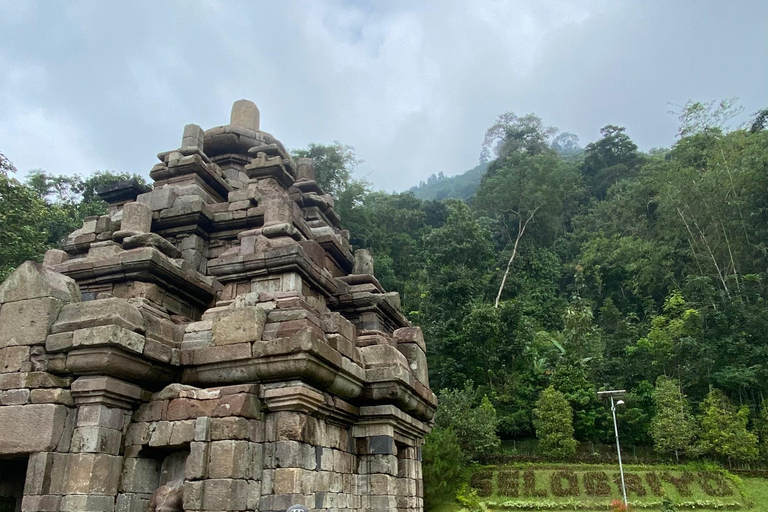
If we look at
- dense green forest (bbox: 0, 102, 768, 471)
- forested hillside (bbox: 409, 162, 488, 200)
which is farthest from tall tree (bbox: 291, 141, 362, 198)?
forested hillside (bbox: 409, 162, 488, 200)

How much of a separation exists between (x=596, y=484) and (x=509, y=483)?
3.33m

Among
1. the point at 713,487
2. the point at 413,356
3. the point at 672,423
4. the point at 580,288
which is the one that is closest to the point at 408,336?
the point at 413,356

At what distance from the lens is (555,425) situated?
25234mm

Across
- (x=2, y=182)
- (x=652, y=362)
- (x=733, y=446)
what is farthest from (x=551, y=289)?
(x=2, y=182)

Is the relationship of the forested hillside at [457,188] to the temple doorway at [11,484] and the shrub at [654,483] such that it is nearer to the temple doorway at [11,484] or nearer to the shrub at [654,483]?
the shrub at [654,483]

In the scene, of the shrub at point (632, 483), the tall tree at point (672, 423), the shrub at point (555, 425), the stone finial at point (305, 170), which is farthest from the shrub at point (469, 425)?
the stone finial at point (305, 170)

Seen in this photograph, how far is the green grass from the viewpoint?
2044 centimetres

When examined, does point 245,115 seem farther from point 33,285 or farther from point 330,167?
point 330,167

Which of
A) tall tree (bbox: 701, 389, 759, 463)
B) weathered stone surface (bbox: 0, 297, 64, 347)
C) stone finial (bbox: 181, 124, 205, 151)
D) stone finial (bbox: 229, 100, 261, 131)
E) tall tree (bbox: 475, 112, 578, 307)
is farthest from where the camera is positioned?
tall tree (bbox: 475, 112, 578, 307)

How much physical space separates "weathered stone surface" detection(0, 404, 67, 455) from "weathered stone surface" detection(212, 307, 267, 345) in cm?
159

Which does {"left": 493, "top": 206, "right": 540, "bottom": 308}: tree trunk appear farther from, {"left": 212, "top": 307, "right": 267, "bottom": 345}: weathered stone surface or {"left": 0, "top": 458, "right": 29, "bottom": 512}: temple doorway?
{"left": 0, "top": 458, "right": 29, "bottom": 512}: temple doorway

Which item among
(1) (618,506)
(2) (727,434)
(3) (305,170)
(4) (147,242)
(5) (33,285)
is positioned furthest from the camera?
(2) (727,434)

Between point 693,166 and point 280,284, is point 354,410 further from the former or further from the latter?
point 693,166

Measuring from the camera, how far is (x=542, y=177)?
1762 inches
